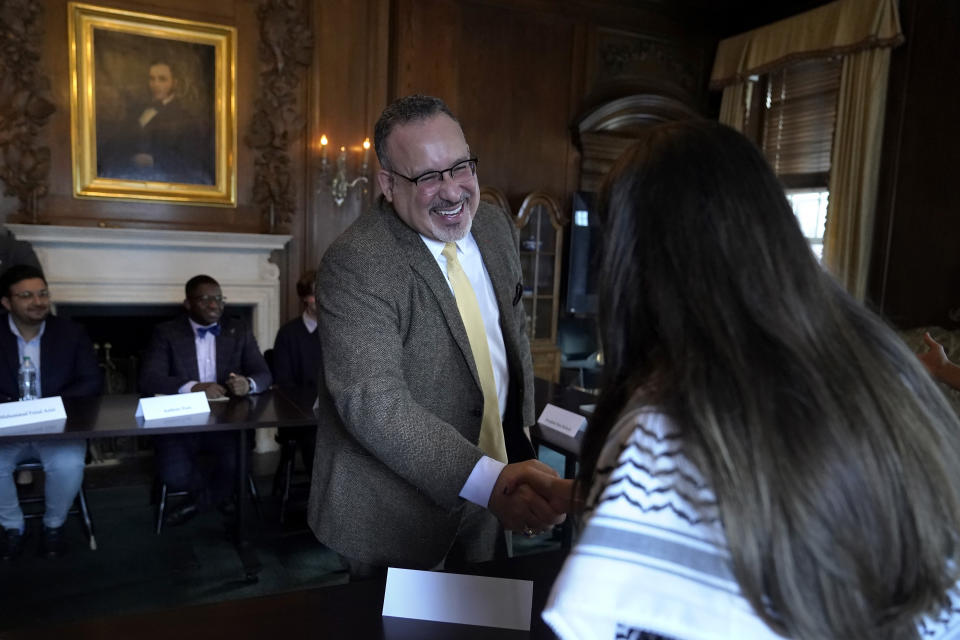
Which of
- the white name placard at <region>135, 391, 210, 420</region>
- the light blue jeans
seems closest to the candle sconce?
the white name placard at <region>135, 391, 210, 420</region>

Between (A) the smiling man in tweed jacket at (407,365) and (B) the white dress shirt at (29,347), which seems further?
(B) the white dress shirt at (29,347)

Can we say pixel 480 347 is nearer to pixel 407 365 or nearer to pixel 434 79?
pixel 407 365

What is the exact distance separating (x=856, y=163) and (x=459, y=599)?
518cm

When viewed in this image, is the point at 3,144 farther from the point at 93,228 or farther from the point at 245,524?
the point at 245,524

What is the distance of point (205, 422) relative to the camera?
3016 millimetres

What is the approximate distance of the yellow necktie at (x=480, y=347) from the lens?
58.8 inches

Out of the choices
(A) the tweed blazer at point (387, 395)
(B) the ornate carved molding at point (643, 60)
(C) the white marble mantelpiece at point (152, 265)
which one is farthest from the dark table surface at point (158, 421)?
(B) the ornate carved molding at point (643, 60)

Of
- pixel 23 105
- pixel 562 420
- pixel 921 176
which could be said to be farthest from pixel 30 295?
pixel 921 176

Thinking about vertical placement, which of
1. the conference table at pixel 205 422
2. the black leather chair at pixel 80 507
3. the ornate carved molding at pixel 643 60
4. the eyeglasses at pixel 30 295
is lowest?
the black leather chair at pixel 80 507

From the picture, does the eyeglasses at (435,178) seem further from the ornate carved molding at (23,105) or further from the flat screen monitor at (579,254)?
the flat screen monitor at (579,254)

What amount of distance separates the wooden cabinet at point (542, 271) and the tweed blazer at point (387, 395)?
4.15 metres

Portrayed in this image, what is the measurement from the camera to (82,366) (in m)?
3.59

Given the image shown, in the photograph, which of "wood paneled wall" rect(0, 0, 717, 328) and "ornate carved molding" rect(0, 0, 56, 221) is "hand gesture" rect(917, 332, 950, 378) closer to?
"wood paneled wall" rect(0, 0, 717, 328)

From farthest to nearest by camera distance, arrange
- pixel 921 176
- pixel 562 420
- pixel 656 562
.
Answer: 1. pixel 921 176
2. pixel 562 420
3. pixel 656 562
